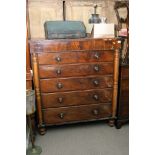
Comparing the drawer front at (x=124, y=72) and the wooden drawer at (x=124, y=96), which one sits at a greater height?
the drawer front at (x=124, y=72)

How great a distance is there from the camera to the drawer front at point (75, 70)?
232 centimetres

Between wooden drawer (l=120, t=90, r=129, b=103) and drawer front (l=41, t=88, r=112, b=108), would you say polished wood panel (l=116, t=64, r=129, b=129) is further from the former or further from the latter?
drawer front (l=41, t=88, r=112, b=108)

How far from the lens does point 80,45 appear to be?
232 centimetres

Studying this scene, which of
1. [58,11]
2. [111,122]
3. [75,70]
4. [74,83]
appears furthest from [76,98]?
[58,11]

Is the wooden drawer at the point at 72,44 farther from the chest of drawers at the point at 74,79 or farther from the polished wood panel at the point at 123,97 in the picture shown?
the polished wood panel at the point at 123,97

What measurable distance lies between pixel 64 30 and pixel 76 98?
805mm

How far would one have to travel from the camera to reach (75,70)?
7.82 feet

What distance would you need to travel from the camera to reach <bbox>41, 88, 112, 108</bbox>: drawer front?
95.0 inches

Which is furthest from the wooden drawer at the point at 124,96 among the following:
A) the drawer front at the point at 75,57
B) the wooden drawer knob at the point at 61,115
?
the wooden drawer knob at the point at 61,115

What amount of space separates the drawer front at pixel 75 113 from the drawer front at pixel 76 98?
6cm

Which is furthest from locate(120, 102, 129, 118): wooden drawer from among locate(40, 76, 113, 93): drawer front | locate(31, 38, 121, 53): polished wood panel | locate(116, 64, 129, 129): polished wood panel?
locate(31, 38, 121, 53): polished wood panel

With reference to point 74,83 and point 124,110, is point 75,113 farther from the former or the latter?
point 124,110
